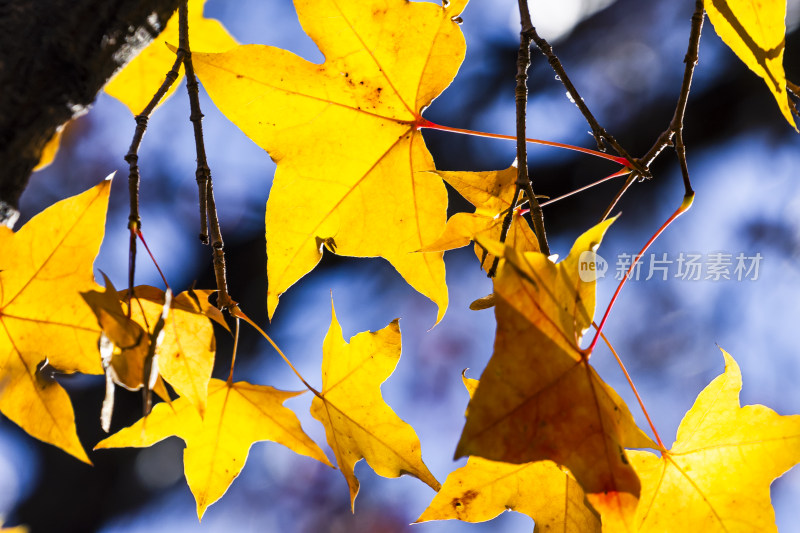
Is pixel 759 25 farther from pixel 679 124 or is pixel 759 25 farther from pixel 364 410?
pixel 364 410

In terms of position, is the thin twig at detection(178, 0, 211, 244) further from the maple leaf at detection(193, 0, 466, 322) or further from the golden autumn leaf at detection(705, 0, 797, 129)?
the golden autumn leaf at detection(705, 0, 797, 129)

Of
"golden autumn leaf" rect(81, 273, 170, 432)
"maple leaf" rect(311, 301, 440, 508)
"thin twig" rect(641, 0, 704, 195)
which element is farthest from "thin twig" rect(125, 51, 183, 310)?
"thin twig" rect(641, 0, 704, 195)

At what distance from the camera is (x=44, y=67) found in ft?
0.95

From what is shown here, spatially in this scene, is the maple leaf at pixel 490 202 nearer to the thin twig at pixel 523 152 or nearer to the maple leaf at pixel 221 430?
the thin twig at pixel 523 152

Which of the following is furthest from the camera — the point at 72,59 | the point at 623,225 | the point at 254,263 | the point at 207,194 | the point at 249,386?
the point at 623,225

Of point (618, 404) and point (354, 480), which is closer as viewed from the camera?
point (618, 404)

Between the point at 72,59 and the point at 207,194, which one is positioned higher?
the point at 72,59

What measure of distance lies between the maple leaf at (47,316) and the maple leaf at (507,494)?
295 millimetres

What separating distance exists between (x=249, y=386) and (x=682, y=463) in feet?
1.34

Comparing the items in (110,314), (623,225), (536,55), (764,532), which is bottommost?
(623,225)

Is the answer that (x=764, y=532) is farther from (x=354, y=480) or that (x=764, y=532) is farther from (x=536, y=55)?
(x=536, y=55)

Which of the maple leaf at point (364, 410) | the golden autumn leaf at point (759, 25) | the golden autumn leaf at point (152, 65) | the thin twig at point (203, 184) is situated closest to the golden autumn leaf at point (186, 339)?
the thin twig at point (203, 184)

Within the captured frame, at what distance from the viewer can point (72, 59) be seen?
11.7 inches

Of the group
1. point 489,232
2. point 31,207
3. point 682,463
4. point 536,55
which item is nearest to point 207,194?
point 489,232
